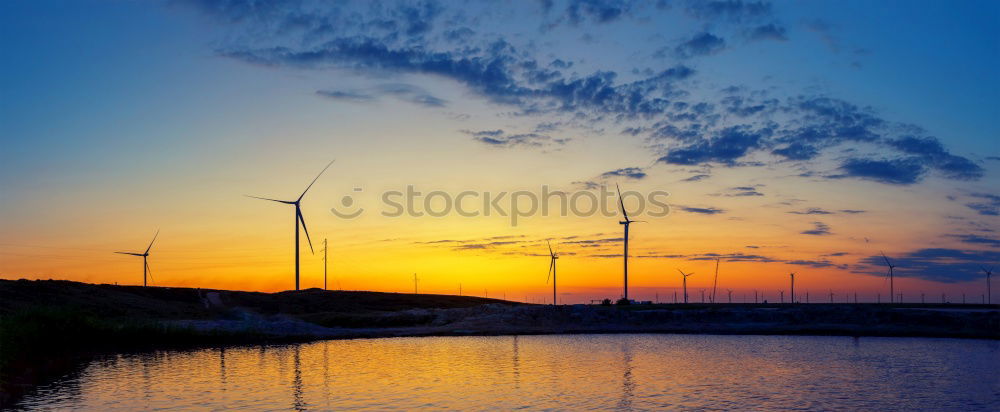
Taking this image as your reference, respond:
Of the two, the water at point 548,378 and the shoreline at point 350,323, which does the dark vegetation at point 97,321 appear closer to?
the shoreline at point 350,323

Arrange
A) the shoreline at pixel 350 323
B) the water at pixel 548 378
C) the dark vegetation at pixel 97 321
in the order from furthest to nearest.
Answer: the shoreline at pixel 350 323, the dark vegetation at pixel 97 321, the water at pixel 548 378

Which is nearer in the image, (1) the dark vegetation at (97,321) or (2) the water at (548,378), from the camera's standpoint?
(2) the water at (548,378)

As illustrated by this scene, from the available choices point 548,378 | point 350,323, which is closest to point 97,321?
point 350,323

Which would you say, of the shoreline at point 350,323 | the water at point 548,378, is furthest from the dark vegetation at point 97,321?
the water at point 548,378

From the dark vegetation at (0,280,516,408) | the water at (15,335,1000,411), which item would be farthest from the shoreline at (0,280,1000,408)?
the water at (15,335,1000,411)

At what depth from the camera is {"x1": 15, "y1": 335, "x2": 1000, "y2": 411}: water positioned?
3188 centimetres

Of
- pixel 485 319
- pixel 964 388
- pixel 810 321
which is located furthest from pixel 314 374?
pixel 810 321

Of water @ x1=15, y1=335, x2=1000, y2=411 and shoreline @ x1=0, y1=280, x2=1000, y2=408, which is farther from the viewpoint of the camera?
shoreline @ x1=0, y1=280, x2=1000, y2=408

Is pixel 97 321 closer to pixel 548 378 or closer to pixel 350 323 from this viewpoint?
pixel 350 323

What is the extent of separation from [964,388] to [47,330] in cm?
5251

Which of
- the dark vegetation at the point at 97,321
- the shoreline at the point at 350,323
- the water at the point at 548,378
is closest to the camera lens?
the water at the point at 548,378

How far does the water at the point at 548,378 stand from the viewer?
3188 cm

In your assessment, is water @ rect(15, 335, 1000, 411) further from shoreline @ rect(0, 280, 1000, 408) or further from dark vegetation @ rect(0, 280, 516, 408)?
shoreline @ rect(0, 280, 1000, 408)

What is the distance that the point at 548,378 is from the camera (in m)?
39.0
